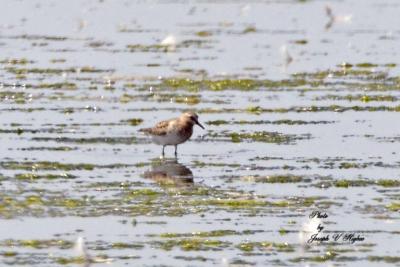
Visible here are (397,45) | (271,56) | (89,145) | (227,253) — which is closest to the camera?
(227,253)

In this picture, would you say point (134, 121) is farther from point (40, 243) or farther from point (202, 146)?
point (40, 243)

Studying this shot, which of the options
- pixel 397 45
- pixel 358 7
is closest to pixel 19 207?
pixel 397 45

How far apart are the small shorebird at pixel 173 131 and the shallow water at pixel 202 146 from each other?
0.36 m

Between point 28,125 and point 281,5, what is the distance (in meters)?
35.3

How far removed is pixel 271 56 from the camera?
46031mm

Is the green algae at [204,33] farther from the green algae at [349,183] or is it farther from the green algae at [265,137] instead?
the green algae at [349,183]

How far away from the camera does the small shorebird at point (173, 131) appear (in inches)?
1127

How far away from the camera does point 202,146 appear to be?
98.2ft

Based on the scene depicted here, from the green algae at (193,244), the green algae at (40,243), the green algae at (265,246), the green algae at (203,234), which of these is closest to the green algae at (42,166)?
the green algae at (203,234)

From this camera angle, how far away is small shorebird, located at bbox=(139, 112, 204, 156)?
2862 cm

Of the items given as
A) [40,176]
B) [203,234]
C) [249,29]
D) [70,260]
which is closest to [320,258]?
[203,234]

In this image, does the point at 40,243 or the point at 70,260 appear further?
the point at 40,243

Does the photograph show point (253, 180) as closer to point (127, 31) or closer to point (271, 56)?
point (271, 56)

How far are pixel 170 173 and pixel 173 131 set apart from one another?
2177mm
